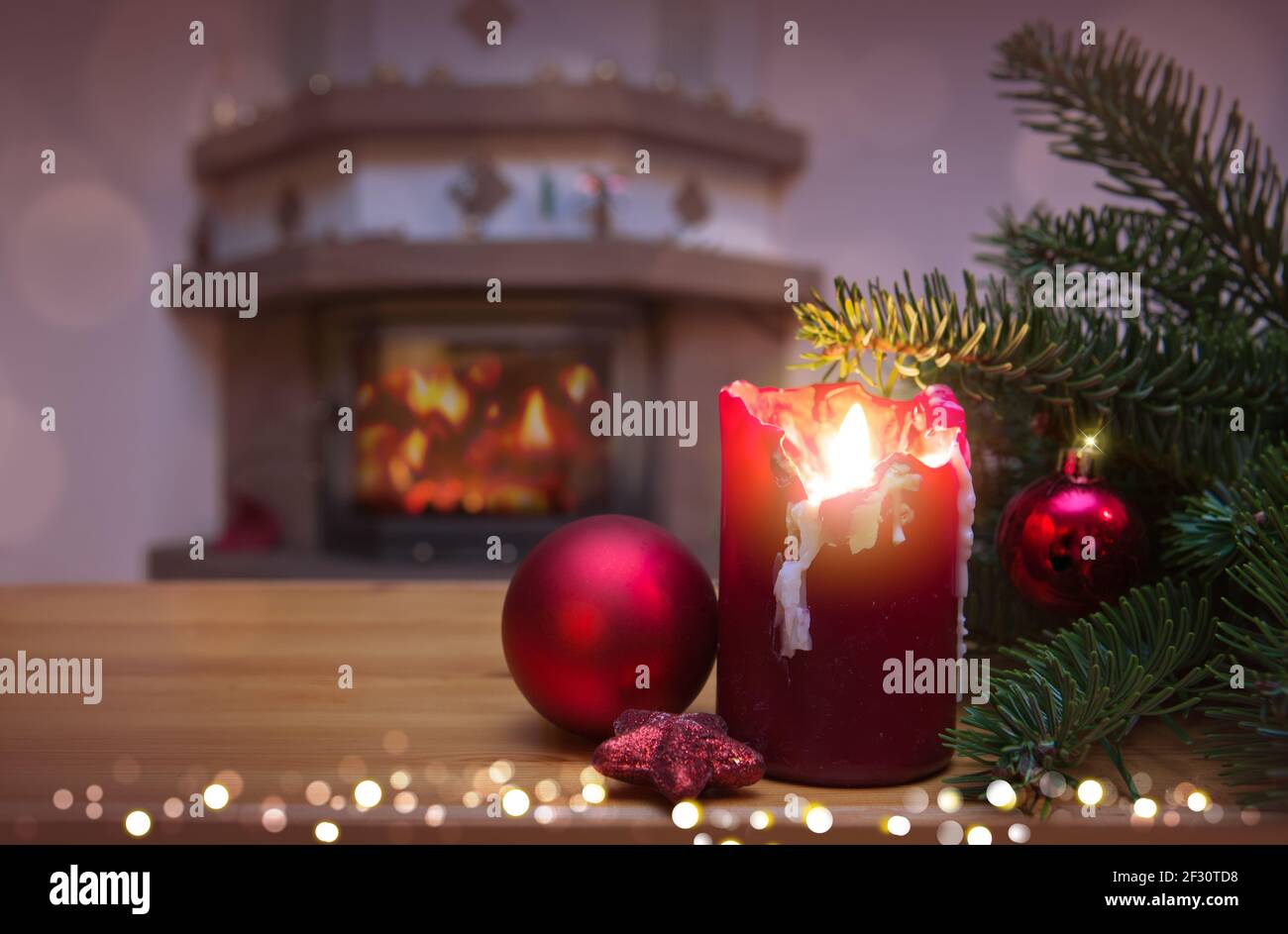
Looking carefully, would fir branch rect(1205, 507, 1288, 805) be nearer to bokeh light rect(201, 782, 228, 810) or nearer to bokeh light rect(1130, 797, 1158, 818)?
bokeh light rect(1130, 797, 1158, 818)

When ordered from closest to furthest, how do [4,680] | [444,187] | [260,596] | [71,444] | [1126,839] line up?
[1126,839]
[4,680]
[260,596]
[444,187]
[71,444]

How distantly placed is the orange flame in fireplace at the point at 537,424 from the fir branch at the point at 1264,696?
220 centimetres

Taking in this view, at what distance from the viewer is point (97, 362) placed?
2.70 m

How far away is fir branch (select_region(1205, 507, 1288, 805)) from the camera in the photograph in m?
0.32

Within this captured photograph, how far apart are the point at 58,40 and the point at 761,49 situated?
1.89 metres

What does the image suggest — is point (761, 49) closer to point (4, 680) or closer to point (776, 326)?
point (776, 326)

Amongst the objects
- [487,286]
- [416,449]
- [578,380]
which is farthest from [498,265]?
[416,449]

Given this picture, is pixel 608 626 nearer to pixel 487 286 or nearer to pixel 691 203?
pixel 487 286

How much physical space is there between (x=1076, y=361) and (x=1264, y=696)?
0.48ft

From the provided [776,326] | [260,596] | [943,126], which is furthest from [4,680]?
[943,126]

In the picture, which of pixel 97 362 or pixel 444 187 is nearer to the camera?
pixel 444 187

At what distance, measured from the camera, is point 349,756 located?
1.26ft

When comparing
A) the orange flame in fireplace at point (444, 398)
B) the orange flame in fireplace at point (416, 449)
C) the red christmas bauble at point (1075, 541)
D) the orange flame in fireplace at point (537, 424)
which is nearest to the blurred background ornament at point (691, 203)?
the orange flame in fireplace at point (537, 424)

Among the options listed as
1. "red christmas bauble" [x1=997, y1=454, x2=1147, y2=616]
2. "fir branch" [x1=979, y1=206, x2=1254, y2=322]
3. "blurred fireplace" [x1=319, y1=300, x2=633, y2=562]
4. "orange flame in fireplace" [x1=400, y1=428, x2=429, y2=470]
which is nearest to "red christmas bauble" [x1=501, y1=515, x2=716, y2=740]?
"red christmas bauble" [x1=997, y1=454, x2=1147, y2=616]
